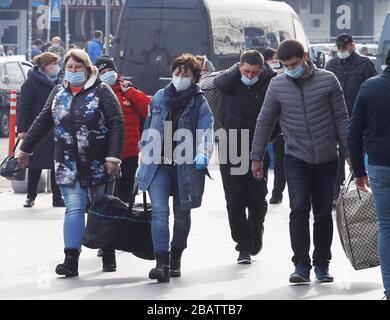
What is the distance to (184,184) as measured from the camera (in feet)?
32.0

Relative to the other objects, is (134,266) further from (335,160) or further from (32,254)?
(335,160)

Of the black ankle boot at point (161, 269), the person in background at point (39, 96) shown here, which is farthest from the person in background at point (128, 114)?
the person in background at point (39, 96)

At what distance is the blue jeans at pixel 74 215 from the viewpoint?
9.94 metres

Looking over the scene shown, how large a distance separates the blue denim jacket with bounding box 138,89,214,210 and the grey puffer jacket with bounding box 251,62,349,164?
21.0 inches

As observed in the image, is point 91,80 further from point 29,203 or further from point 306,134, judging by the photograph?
point 29,203

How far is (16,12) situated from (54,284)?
4451 centimetres

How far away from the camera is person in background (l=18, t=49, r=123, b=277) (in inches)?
391

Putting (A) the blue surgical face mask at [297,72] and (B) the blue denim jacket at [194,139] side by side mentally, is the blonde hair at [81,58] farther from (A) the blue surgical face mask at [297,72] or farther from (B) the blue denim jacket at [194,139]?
(A) the blue surgical face mask at [297,72]

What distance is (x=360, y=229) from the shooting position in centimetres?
944

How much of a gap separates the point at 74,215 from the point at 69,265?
0.35 m

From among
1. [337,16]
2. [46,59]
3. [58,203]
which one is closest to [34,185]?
[58,203]

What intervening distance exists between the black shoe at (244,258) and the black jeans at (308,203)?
954 millimetres

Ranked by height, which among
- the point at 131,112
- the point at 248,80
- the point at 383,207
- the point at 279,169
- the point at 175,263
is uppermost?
the point at 248,80

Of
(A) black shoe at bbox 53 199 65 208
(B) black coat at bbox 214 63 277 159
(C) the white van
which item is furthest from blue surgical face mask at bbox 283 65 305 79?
(C) the white van
